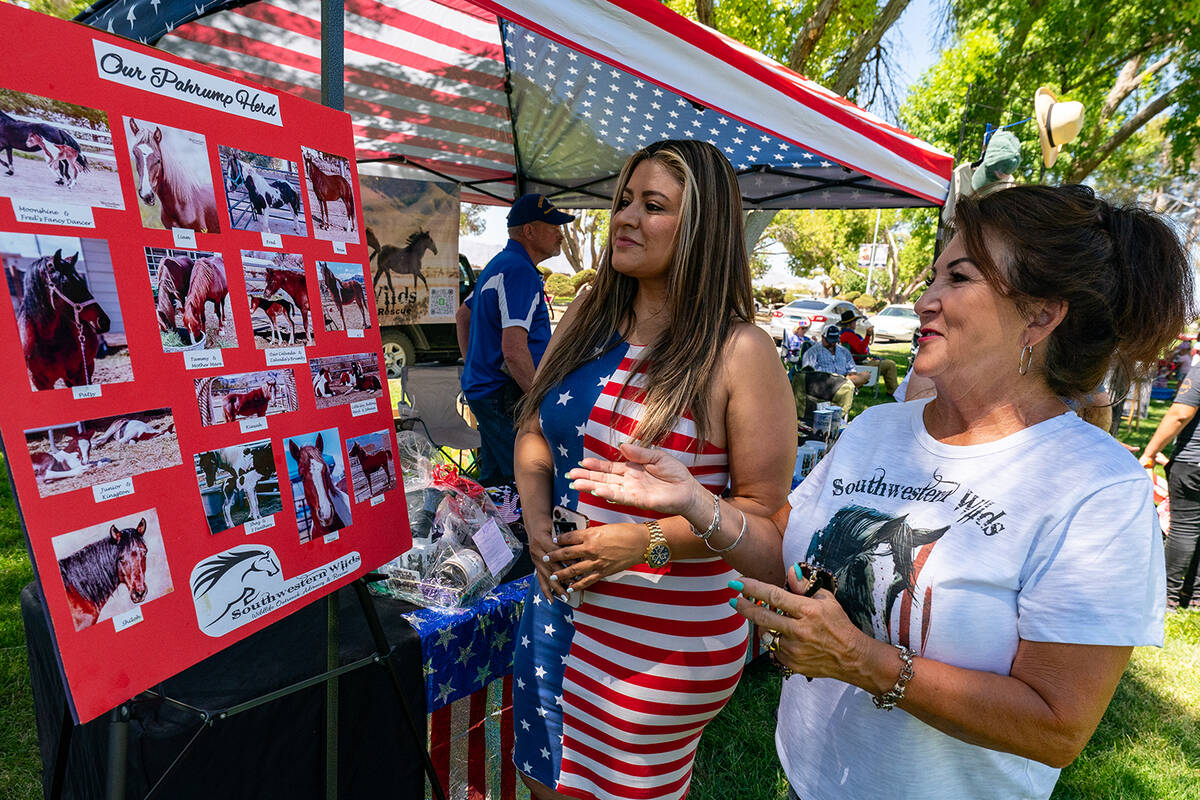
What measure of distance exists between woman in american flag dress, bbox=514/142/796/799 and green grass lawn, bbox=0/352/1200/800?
1197 mm

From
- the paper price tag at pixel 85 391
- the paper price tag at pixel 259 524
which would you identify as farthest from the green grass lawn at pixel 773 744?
the paper price tag at pixel 85 391

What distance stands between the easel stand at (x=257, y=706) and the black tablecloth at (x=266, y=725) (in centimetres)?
3

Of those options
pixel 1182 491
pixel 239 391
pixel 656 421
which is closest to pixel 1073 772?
pixel 1182 491

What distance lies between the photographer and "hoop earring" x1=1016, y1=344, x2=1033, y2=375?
106 cm

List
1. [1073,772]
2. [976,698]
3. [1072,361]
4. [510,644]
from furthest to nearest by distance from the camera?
[1073,772], [510,644], [1072,361], [976,698]

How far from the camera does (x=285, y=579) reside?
4.33 ft

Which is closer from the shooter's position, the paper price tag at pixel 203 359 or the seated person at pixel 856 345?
the paper price tag at pixel 203 359

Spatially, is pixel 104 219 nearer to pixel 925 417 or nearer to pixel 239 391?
pixel 239 391

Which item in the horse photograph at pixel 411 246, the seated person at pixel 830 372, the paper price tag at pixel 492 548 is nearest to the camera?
the paper price tag at pixel 492 548

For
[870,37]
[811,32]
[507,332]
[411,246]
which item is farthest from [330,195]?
[870,37]

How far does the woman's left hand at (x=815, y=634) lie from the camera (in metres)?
0.97

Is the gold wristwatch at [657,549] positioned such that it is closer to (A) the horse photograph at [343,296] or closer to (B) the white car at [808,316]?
(A) the horse photograph at [343,296]

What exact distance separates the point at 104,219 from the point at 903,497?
4.56 feet

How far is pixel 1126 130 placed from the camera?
11367 mm
